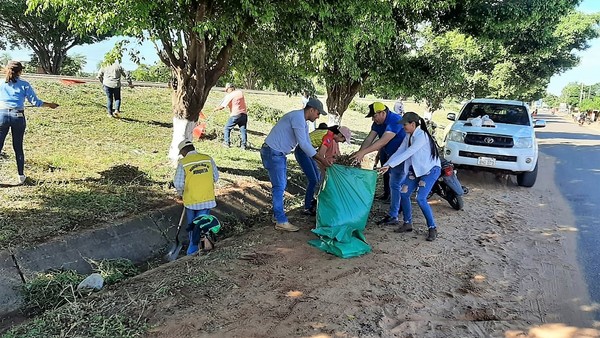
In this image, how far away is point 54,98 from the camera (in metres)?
11.8

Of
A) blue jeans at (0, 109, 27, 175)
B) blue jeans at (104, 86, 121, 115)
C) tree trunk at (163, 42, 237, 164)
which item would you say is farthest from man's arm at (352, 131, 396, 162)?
blue jeans at (104, 86, 121, 115)

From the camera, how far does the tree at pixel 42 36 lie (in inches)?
1101

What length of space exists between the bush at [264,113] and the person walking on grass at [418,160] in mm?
11652

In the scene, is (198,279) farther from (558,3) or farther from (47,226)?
(558,3)

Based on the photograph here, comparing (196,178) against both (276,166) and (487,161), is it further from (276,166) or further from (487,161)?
(487,161)

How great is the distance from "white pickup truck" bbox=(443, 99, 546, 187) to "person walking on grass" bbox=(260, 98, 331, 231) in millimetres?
4878

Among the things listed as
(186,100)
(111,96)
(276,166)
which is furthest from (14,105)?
(111,96)

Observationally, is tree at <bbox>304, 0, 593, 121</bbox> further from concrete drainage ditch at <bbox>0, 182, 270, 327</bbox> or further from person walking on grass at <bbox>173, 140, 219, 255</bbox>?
concrete drainage ditch at <bbox>0, 182, 270, 327</bbox>

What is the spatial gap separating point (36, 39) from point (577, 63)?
35.8 metres

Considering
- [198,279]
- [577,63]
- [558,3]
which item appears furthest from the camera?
[577,63]

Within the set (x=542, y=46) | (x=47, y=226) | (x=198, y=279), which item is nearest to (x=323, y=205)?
(x=198, y=279)

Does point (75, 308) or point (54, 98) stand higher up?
point (54, 98)

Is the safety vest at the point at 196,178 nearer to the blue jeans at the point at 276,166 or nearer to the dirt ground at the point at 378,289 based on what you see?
the dirt ground at the point at 378,289

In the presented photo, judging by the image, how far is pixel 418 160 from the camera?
5.65 metres
